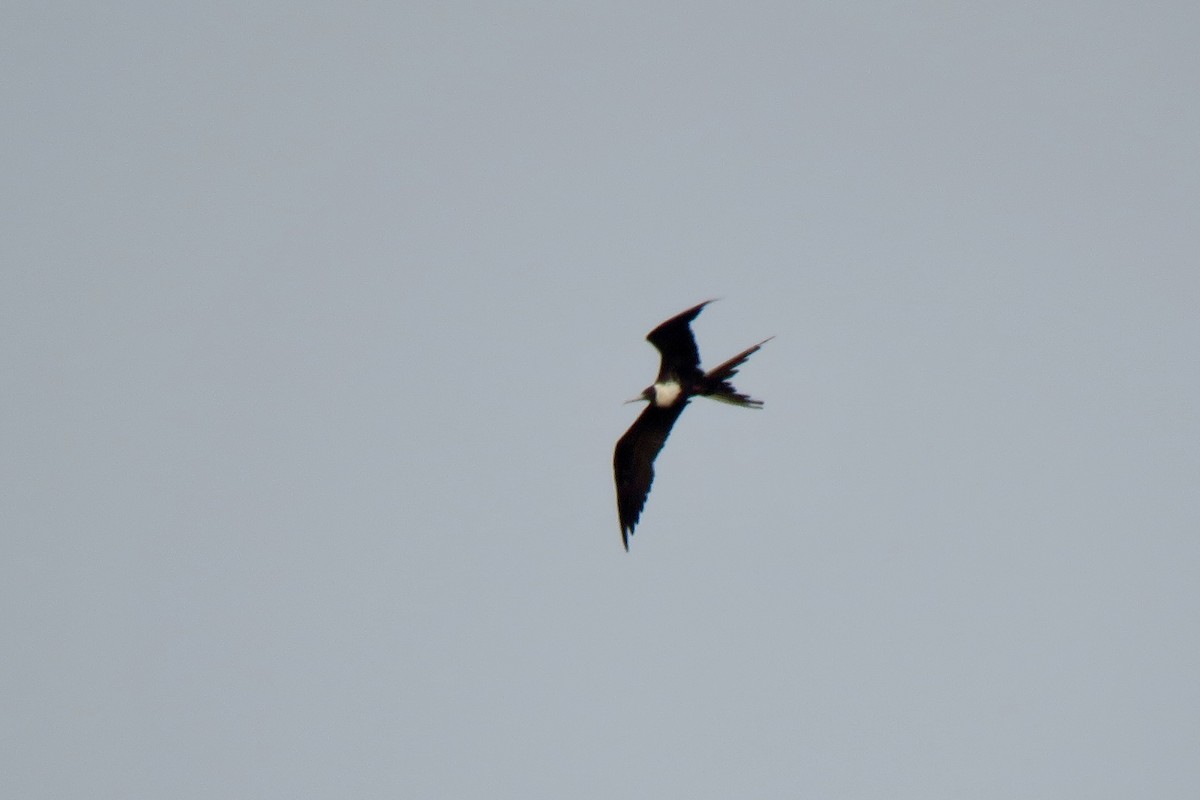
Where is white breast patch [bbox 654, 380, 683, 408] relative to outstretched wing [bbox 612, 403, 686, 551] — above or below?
above

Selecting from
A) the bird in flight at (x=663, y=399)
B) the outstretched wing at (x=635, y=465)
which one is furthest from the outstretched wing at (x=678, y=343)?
the outstretched wing at (x=635, y=465)

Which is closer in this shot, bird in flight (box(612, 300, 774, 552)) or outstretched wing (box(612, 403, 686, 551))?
bird in flight (box(612, 300, 774, 552))

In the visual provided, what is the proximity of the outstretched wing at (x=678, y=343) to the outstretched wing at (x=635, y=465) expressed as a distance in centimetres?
82

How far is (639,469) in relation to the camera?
405 inches

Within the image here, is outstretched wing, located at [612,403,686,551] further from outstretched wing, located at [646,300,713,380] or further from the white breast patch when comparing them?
outstretched wing, located at [646,300,713,380]

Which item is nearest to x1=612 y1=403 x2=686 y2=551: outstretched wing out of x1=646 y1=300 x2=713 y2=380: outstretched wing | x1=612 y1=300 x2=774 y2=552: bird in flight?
x1=612 y1=300 x2=774 y2=552: bird in flight

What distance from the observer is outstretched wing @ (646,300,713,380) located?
29.2 ft

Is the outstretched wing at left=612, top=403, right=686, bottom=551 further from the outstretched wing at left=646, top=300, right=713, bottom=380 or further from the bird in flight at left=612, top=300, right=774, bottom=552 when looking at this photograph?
the outstretched wing at left=646, top=300, right=713, bottom=380

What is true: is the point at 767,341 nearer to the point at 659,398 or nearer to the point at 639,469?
the point at 659,398

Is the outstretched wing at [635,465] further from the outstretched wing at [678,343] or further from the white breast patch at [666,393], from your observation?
the outstretched wing at [678,343]

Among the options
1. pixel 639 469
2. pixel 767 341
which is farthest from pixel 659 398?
pixel 767 341

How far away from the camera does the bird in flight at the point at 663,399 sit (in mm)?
8930

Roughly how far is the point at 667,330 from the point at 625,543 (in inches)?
79.7

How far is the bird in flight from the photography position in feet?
29.3
